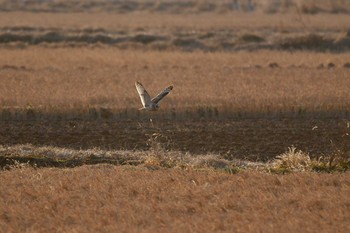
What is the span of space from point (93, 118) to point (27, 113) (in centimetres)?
146

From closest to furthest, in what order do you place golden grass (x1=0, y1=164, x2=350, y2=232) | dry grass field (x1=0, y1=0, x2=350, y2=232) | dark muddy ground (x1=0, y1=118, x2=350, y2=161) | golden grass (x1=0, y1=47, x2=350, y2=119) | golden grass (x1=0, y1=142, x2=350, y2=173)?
1. golden grass (x1=0, y1=164, x2=350, y2=232)
2. dry grass field (x1=0, y1=0, x2=350, y2=232)
3. golden grass (x1=0, y1=142, x2=350, y2=173)
4. dark muddy ground (x1=0, y1=118, x2=350, y2=161)
5. golden grass (x1=0, y1=47, x2=350, y2=119)

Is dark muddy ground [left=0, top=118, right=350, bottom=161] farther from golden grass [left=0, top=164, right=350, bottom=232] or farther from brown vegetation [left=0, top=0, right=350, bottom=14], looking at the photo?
brown vegetation [left=0, top=0, right=350, bottom=14]

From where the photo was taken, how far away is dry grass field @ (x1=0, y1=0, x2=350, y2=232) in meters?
9.99

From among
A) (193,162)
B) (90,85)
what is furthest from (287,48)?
(193,162)

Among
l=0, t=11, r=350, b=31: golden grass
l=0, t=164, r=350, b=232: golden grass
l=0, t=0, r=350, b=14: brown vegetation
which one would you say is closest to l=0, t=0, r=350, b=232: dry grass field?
l=0, t=164, r=350, b=232: golden grass

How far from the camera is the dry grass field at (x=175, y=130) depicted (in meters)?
9.99

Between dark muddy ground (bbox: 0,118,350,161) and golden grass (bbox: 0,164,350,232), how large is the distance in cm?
315

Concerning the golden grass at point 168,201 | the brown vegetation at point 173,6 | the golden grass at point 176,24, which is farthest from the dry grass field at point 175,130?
the brown vegetation at point 173,6

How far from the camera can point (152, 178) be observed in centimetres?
1181

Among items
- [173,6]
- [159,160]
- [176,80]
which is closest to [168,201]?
[159,160]

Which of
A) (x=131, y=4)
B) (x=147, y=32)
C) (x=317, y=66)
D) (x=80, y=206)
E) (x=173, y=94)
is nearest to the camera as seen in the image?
(x=80, y=206)

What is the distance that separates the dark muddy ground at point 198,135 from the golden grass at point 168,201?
3.15m

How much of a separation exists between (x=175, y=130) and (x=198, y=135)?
0.61 m

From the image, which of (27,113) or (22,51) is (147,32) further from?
(27,113)
